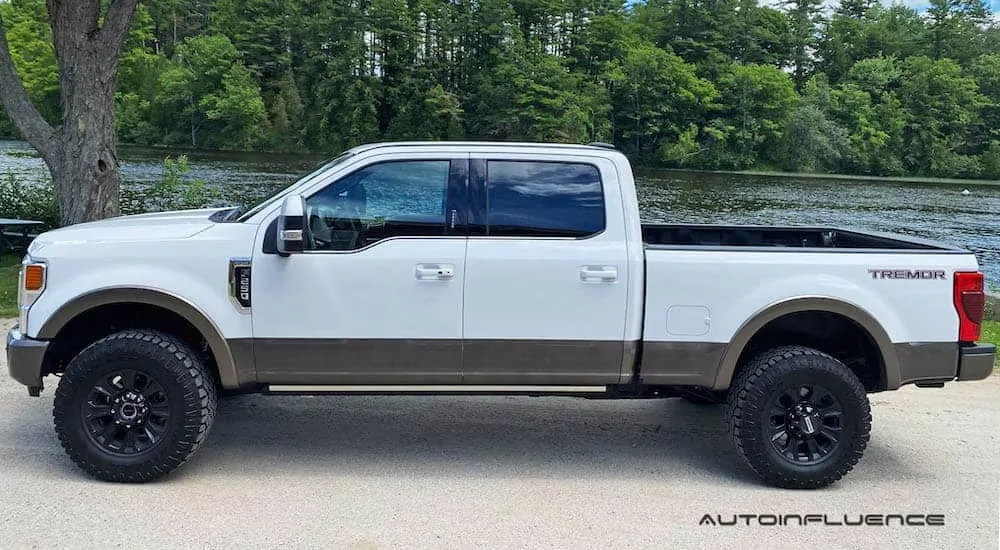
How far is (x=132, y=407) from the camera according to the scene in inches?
186

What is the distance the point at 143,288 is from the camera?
15.2 feet

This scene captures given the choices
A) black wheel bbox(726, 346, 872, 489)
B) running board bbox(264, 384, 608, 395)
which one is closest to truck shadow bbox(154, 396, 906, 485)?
black wheel bbox(726, 346, 872, 489)

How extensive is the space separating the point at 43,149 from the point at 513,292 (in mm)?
7806

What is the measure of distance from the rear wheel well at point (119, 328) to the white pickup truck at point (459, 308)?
0.01m

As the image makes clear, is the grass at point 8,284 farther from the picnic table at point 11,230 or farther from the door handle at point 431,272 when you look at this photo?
the door handle at point 431,272

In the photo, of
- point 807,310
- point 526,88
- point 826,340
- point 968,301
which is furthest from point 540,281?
point 526,88

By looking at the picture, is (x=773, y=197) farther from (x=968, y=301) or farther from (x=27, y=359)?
(x=27, y=359)

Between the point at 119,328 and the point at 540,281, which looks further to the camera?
the point at 119,328

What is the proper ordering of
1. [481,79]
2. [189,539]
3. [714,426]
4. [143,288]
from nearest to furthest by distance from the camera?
1. [189,539]
2. [143,288]
3. [714,426]
4. [481,79]

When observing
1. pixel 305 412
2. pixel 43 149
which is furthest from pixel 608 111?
pixel 305 412

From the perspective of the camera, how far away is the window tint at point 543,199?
4.90 m

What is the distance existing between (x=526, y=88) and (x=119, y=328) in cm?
4740

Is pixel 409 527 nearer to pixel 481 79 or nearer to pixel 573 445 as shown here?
pixel 573 445

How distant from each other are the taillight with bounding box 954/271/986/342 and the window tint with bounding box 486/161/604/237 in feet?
6.78
